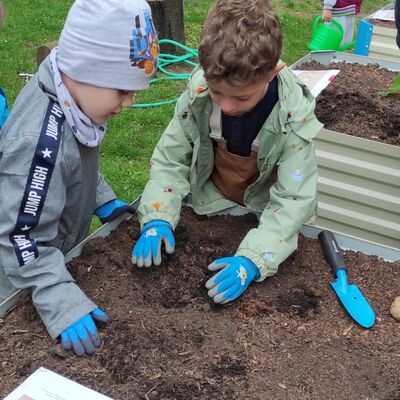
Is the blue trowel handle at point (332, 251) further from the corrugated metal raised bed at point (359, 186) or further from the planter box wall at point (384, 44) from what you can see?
the planter box wall at point (384, 44)

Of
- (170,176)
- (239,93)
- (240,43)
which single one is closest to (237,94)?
(239,93)

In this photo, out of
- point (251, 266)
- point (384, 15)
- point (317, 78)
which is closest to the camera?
point (251, 266)

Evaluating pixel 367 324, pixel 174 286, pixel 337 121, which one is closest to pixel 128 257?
pixel 174 286

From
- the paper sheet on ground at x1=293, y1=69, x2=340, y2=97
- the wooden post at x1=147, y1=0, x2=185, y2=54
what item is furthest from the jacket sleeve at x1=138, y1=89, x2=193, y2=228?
the wooden post at x1=147, y1=0, x2=185, y2=54

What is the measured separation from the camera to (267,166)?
186 cm

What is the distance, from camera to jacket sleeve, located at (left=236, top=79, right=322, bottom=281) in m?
1.71

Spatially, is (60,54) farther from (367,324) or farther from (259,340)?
(367,324)

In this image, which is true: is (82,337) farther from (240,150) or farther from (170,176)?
(240,150)

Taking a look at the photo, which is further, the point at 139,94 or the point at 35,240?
the point at 139,94

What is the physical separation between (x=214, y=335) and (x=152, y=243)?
0.34 metres

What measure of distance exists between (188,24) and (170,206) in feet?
16.0

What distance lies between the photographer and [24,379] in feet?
4.37

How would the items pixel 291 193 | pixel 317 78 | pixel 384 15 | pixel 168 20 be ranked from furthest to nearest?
pixel 168 20 → pixel 384 15 → pixel 317 78 → pixel 291 193

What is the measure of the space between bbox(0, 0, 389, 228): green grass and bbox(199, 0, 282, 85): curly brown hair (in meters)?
1.74
